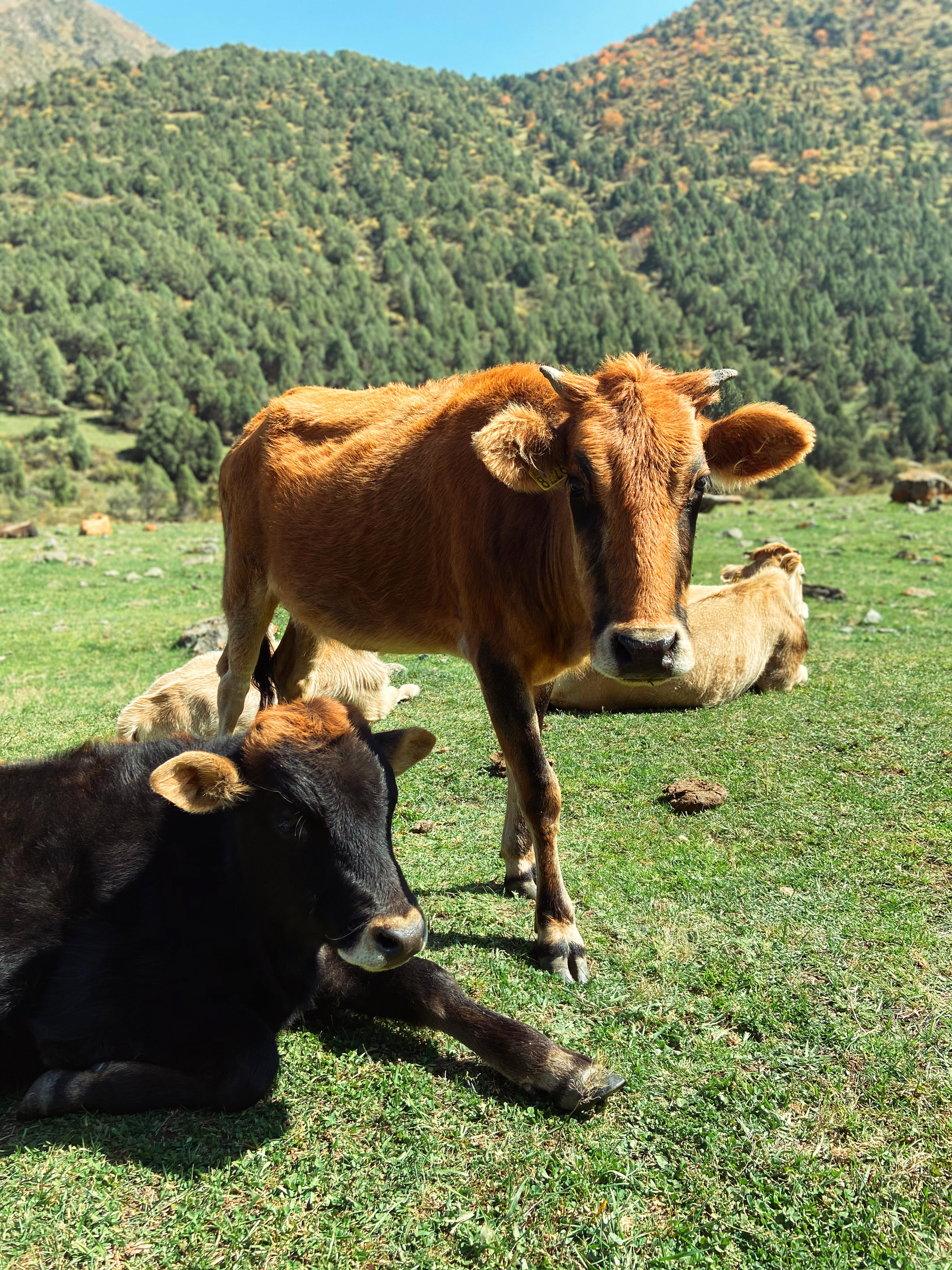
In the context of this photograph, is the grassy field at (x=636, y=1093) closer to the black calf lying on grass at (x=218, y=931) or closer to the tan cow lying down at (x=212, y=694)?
the black calf lying on grass at (x=218, y=931)

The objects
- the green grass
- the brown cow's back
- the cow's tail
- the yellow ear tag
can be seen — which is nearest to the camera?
the yellow ear tag

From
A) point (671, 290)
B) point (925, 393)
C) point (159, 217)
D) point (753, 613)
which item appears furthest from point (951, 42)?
point (753, 613)

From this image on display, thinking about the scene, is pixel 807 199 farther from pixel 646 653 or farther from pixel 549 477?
pixel 646 653

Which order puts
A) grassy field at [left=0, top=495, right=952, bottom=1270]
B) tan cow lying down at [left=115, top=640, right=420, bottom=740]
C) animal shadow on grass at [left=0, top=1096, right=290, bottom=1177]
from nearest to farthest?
1. grassy field at [left=0, top=495, right=952, bottom=1270]
2. animal shadow on grass at [left=0, top=1096, right=290, bottom=1177]
3. tan cow lying down at [left=115, top=640, right=420, bottom=740]

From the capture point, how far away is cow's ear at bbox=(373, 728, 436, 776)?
361 cm

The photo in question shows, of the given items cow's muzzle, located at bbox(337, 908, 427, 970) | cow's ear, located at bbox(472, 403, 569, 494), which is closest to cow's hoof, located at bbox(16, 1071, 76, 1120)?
cow's muzzle, located at bbox(337, 908, 427, 970)

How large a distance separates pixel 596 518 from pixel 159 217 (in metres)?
132

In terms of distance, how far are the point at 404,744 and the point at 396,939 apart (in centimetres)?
98

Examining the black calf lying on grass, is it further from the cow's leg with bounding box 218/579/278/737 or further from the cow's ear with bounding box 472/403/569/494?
the cow's leg with bounding box 218/579/278/737

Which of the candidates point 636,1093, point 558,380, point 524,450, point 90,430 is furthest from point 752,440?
point 90,430

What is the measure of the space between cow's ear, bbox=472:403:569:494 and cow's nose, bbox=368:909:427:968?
199 cm

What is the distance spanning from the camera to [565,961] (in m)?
3.84

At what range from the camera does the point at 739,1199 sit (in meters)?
2.59

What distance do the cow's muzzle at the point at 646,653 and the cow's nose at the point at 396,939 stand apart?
125 centimetres
